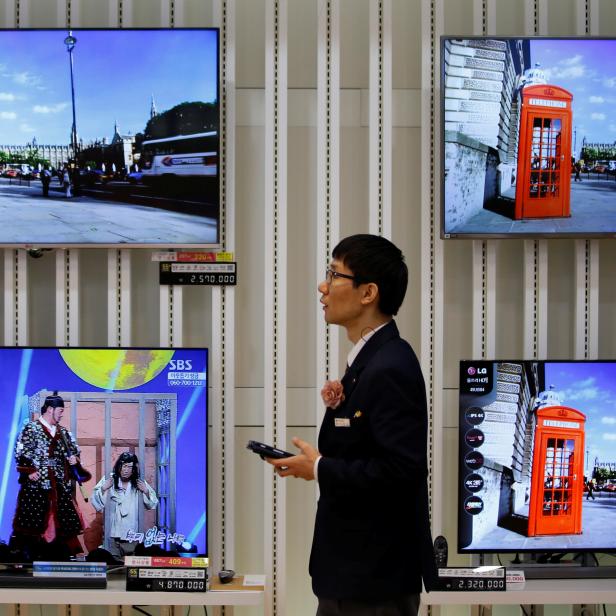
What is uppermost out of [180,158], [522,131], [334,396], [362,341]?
[522,131]

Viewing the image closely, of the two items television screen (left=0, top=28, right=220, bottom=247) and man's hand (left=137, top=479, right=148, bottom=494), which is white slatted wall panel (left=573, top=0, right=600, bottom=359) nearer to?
television screen (left=0, top=28, right=220, bottom=247)

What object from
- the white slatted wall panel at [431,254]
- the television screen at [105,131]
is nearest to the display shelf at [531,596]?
the white slatted wall panel at [431,254]

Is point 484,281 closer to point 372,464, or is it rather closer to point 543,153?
point 543,153

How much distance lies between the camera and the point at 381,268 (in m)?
2.16

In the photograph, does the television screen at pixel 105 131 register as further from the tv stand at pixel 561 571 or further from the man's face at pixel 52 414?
the tv stand at pixel 561 571

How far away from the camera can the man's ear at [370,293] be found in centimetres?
216

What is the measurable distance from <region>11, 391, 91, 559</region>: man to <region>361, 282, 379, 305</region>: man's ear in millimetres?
1447

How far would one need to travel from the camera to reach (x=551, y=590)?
3.06 m

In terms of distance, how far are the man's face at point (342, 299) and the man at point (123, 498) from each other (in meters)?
1.24

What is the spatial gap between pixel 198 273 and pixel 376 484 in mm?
1585

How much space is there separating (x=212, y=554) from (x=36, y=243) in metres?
1.37

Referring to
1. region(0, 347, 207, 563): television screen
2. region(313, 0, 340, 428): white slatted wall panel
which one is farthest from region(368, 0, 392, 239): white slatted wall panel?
region(0, 347, 207, 563): television screen

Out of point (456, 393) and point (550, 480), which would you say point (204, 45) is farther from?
point (550, 480)

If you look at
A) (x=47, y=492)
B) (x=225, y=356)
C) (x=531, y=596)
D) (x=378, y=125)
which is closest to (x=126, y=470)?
(x=47, y=492)
